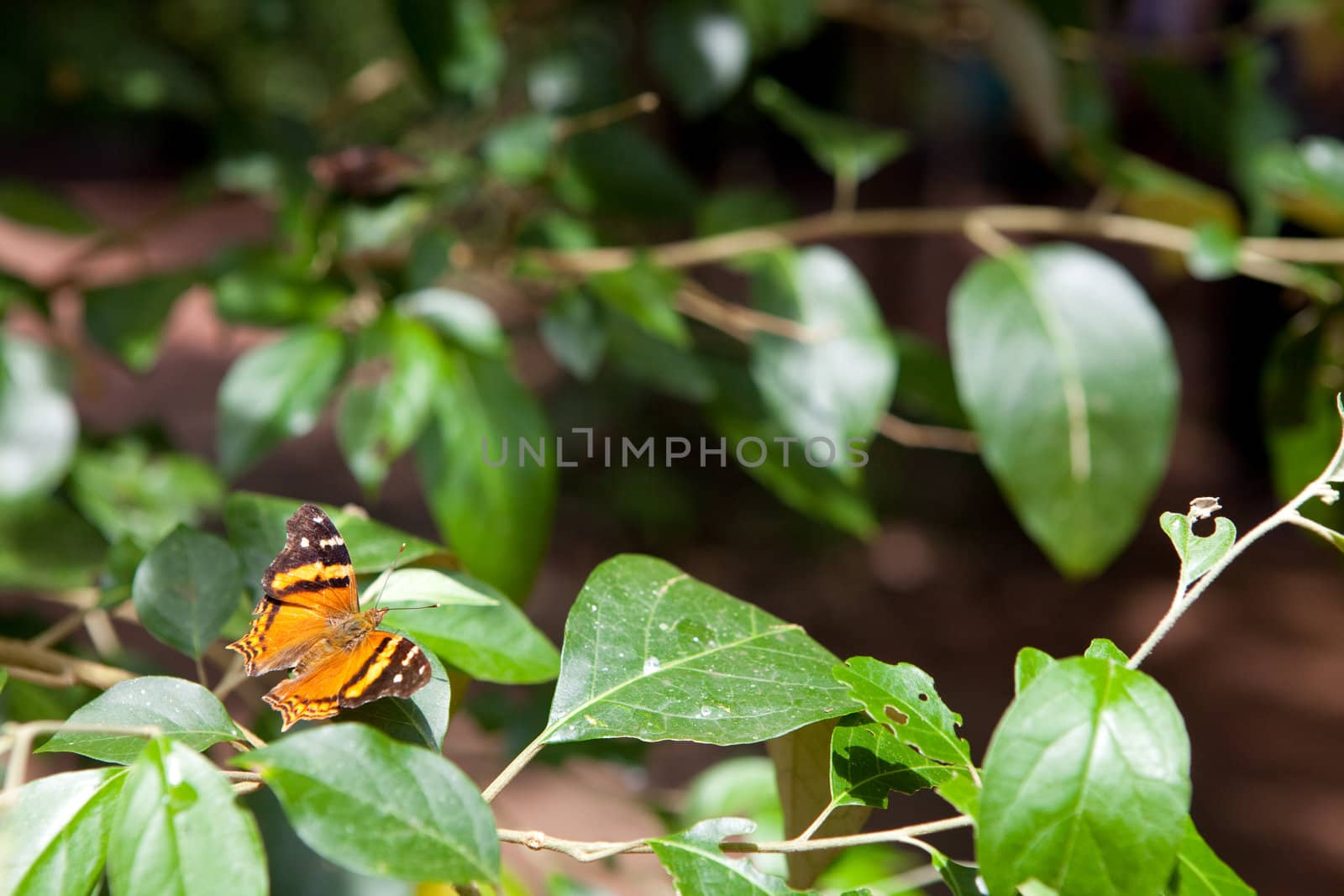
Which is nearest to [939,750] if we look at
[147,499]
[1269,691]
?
[147,499]

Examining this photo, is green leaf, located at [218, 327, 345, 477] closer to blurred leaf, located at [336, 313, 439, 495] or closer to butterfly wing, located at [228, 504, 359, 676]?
blurred leaf, located at [336, 313, 439, 495]

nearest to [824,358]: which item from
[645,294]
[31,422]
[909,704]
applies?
[645,294]

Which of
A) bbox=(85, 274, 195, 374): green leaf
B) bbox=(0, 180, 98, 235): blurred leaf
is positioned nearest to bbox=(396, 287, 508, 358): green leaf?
bbox=(85, 274, 195, 374): green leaf

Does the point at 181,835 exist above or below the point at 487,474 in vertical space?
above

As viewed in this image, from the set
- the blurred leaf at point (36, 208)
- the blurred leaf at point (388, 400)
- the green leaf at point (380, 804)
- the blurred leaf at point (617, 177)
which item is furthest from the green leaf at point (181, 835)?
the blurred leaf at point (36, 208)

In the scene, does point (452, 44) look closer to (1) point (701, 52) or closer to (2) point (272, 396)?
(1) point (701, 52)
